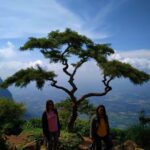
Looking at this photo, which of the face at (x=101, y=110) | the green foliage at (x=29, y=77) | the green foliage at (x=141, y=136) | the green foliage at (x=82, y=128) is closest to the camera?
the face at (x=101, y=110)

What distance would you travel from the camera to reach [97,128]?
11.8 metres

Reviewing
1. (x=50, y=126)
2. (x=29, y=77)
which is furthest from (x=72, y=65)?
(x=50, y=126)

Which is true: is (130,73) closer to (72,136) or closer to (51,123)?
(72,136)

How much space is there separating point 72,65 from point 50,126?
11.9 metres

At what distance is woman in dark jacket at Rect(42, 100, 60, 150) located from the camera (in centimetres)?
1218

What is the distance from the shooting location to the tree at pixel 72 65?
70.3 ft

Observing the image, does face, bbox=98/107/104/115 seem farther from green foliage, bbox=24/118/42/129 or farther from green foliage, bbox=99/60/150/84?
green foliage, bbox=24/118/42/129

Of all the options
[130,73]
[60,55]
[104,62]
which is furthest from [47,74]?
[130,73]

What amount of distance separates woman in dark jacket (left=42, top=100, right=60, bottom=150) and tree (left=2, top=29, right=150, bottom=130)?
30.1 feet

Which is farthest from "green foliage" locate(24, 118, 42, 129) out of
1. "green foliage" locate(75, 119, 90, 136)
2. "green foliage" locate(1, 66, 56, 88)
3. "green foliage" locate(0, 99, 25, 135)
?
"green foliage" locate(1, 66, 56, 88)

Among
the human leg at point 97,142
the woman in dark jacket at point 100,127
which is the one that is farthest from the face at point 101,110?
the human leg at point 97,142

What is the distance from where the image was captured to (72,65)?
23.9 metres

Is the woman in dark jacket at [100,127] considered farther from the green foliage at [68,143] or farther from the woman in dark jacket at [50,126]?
the green foliage at [68,143]

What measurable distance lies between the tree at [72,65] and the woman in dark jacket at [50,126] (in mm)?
9179
